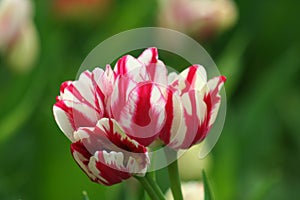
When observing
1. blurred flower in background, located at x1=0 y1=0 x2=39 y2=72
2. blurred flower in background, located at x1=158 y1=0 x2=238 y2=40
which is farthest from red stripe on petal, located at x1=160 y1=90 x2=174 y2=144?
blurred flower in background, located at x1=158 y1=0 x2=238 y2=40

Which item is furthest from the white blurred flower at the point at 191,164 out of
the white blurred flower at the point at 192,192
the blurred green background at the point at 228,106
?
the white blurred flower at the point at 192,192

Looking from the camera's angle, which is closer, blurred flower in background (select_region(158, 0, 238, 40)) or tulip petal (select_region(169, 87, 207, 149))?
tulip petal (select_region(169, 87, 207, 149))

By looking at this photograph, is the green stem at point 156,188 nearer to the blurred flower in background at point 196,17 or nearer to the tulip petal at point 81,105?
the tulip petal at point 81,105

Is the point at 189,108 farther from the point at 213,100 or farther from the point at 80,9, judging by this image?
the point at 80,9

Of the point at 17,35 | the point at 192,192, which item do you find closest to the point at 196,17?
the point at 17,35

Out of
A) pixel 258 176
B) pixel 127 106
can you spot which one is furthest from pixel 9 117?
pixel 127 106

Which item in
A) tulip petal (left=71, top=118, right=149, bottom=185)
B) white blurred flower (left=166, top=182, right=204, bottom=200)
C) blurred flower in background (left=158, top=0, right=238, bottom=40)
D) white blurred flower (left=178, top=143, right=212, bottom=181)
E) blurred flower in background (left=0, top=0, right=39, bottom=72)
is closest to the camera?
tulip petal (left=71, top=118, right=149, bottom=185)

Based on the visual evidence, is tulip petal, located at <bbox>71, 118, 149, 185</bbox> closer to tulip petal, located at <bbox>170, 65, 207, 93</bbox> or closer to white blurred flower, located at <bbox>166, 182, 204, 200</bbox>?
tulip petal, located at <bbox>170, 65, 207, 93</bbox>
